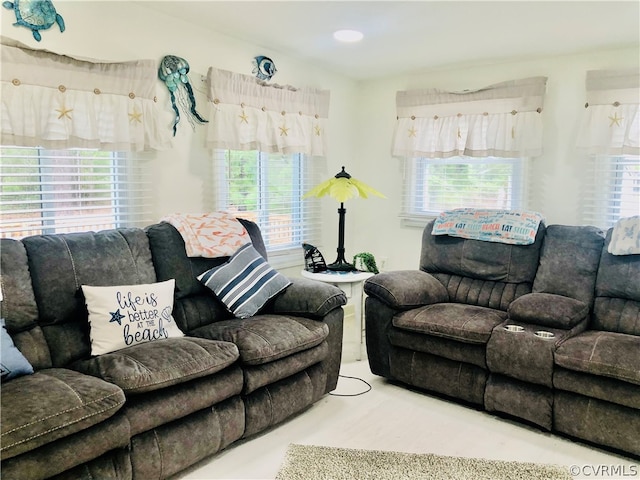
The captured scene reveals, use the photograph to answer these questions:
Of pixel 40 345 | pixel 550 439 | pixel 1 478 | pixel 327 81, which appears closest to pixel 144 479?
pixel 1 478

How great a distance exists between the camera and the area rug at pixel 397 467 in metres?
2.32

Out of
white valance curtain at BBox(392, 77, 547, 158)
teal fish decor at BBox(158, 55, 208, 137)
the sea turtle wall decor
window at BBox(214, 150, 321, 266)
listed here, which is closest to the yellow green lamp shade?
window at BBox(214, 150, 321, 266)

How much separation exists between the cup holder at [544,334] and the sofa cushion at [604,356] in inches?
3.1

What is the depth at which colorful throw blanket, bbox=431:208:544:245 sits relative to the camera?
3.43 m

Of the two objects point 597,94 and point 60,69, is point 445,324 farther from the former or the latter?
point 60,69

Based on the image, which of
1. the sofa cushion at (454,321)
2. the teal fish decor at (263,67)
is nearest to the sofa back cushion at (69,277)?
the sofa cushion at (454,321)

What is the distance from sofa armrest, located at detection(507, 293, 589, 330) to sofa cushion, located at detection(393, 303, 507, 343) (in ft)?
0.44

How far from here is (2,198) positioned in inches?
104

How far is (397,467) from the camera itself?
7.84 ft

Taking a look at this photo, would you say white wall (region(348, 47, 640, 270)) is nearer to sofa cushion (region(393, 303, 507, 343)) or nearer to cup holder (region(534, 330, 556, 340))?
sofa cushion (region(393, 303, 507, 343))

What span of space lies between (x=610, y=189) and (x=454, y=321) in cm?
164

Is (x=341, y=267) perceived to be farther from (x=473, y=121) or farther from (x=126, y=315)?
(x=126, y=315)

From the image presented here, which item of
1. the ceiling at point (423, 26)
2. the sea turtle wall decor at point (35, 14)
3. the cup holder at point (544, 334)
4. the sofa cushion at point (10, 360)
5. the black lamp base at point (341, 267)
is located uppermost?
the ceiling at point (423, 26)

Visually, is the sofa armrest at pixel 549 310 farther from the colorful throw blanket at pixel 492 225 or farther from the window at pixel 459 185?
the window at pixel 459 185
